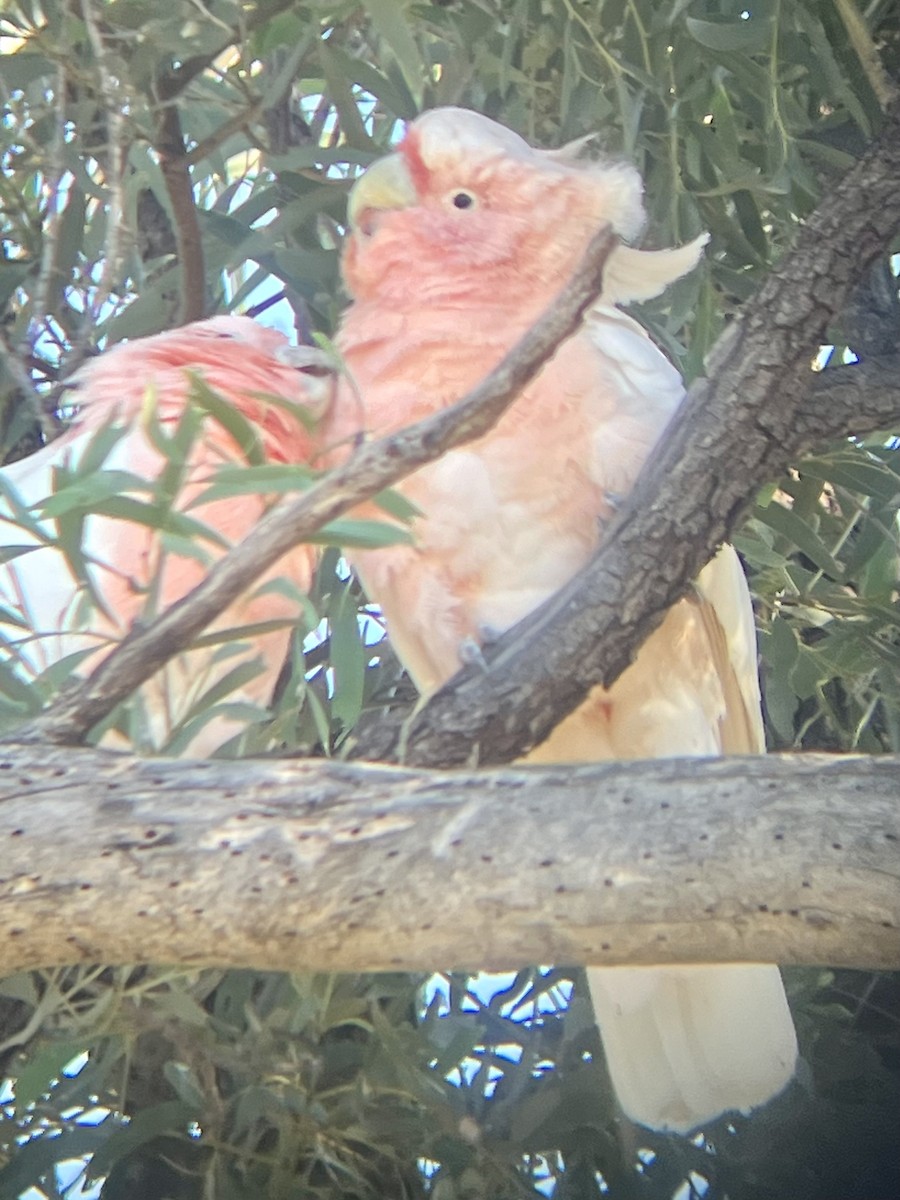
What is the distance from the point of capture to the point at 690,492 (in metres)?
1.04

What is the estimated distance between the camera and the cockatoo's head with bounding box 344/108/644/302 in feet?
4.09

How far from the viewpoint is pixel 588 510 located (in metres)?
1.27

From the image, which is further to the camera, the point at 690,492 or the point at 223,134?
the point at 223,134

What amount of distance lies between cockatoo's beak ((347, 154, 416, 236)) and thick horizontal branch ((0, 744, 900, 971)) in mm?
728

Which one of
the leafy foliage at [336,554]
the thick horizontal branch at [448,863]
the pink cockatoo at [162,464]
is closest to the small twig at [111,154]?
the leafy foliage at [336,554]

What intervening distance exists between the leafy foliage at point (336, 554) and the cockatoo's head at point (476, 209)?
0.13ft

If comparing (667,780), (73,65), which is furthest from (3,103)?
(667,780)

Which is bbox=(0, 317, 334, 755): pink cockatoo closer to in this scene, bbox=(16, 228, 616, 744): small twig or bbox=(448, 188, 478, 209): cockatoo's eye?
bbox=(448, 188, 478, 209): cockatoo's eye

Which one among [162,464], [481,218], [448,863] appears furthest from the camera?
[481,218]

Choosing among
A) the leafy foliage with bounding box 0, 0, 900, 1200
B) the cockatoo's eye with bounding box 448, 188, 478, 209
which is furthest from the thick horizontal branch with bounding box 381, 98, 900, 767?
the cockatoo's eye with bounding box 448, 188, 478, 209

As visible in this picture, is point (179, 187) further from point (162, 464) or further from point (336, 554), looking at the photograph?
point (336, 554)

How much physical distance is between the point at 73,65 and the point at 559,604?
58cm

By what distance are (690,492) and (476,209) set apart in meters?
0.41

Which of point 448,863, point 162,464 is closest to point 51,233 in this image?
point 162,464
